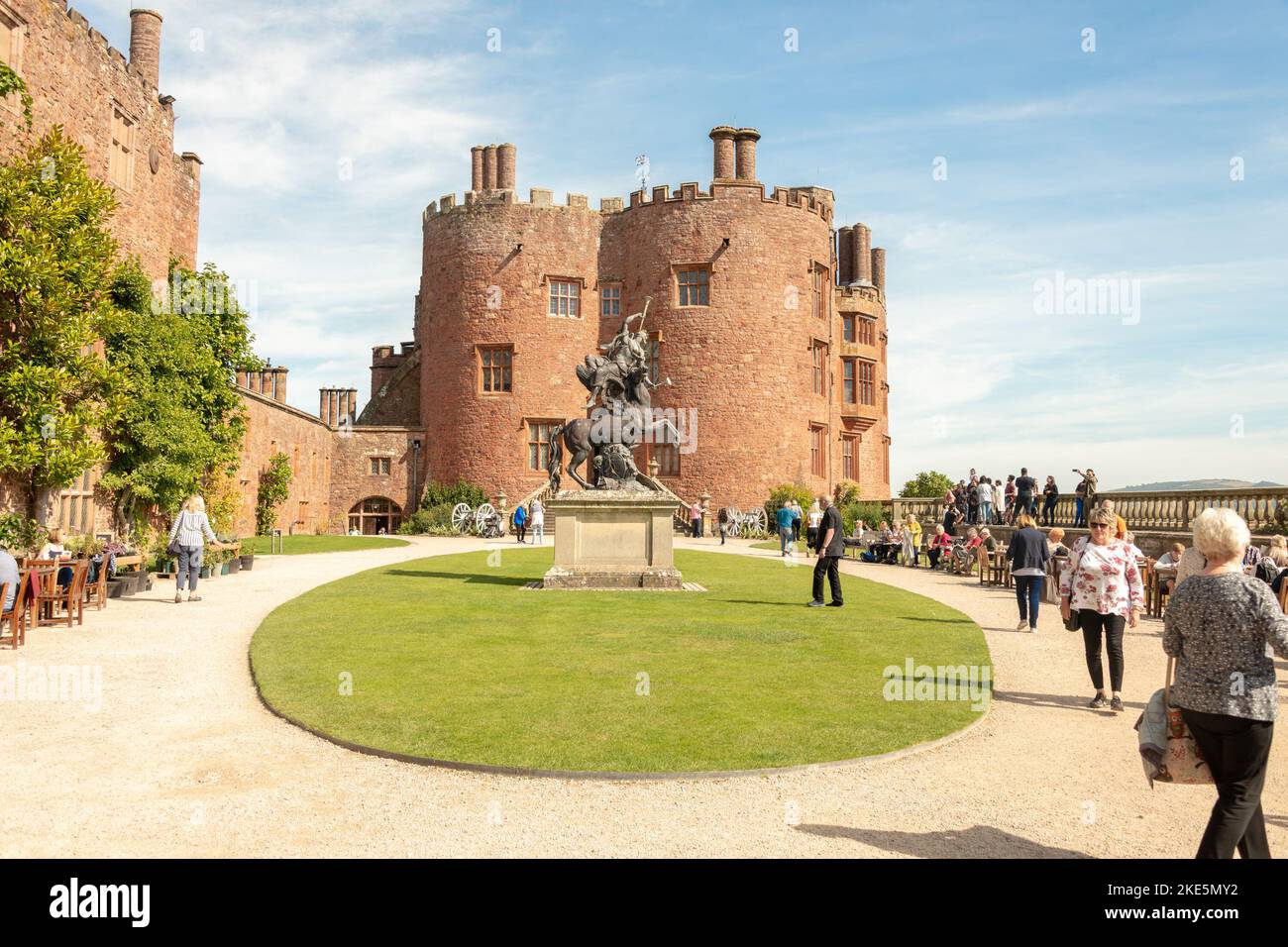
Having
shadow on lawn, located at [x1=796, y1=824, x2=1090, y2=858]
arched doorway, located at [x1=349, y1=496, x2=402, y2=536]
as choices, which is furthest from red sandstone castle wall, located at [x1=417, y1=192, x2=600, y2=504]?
shadow on lawn, located at [x1=796, y1=824, x2=1090, y2=858]

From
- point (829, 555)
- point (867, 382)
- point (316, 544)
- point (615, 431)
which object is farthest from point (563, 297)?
point (829, 555)

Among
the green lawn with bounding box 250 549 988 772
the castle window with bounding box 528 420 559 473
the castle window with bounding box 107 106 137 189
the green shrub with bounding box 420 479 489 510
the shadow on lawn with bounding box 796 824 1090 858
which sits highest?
the castle window with bounding box 107 106 137 189

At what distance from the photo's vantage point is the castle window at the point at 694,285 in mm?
39406

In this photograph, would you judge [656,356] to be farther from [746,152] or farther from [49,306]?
[49,306]

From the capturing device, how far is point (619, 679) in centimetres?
834

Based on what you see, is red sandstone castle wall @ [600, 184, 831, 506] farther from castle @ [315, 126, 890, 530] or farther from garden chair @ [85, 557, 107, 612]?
garden chair @ [85, 557, 107, 612]

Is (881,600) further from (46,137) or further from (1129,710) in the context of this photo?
(46,137)

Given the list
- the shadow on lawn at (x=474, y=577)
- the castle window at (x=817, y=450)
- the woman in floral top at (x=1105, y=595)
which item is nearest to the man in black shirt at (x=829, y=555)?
the shadow on lawn at (x=474, y=577)

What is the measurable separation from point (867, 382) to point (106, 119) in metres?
33.3

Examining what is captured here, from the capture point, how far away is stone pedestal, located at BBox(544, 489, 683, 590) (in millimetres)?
15875

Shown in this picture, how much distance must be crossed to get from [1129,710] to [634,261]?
1368 inches

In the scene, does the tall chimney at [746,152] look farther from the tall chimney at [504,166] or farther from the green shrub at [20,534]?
the green shrub at [20,534]

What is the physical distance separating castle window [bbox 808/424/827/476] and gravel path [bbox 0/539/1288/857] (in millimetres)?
32925

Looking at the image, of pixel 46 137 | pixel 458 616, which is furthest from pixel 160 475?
pixel 458 616
